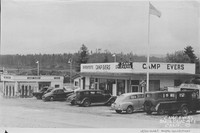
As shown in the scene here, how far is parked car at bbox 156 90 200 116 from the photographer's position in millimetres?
15117

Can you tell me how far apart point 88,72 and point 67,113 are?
2.91m

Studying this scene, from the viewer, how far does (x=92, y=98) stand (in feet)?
57.1

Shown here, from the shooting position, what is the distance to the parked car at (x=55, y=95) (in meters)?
17.5

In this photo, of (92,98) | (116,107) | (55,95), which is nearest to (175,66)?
(116,107)

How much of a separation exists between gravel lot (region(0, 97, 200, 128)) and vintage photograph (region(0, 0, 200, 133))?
3 cm

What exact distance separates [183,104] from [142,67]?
82.0 inches

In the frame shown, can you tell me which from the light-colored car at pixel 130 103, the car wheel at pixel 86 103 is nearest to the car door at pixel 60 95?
the car wheel at pixel 86 103

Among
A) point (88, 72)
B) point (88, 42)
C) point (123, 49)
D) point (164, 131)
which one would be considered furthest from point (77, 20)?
point (164, 131)

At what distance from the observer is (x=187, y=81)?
53.7ft

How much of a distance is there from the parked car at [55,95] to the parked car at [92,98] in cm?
56

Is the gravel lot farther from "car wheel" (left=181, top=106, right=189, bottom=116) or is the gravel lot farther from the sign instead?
the sign

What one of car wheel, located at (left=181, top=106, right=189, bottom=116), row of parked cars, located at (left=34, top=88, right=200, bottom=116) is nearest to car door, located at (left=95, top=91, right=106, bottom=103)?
row of parked cars, located at (left=34, top=88, right=200, bottom=116)

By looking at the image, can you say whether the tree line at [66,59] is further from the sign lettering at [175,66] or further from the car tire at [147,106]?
the car tire at [147,106]

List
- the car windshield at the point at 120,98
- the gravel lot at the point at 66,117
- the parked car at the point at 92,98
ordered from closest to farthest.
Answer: the gravel lot at the point at 66,117
the car windshield at the point at 120,98
the parked car at the point at 92,98
